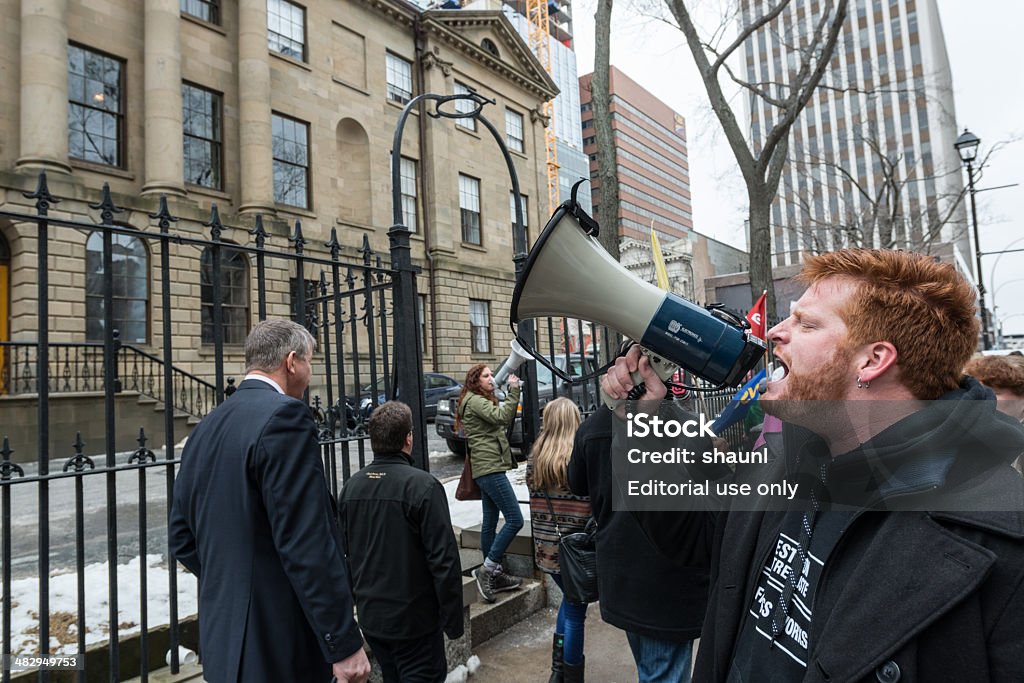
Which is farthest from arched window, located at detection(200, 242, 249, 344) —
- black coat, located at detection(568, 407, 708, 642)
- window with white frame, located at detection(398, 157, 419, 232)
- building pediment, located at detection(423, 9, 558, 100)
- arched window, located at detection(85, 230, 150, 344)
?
black coat, located at detection(568, 407, 708, 642)

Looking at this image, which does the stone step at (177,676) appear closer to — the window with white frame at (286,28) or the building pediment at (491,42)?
the window with white frame at (286,28)

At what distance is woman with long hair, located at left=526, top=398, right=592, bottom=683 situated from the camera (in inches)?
144

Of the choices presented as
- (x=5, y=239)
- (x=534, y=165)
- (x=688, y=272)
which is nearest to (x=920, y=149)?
(x=688, y=272)

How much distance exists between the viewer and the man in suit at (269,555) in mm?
2318

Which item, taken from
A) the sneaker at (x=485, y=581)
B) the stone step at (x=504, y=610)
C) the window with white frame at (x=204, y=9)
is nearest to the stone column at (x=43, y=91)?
the window with white frame at (x=204, y=9)

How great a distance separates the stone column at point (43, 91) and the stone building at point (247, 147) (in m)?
0.03

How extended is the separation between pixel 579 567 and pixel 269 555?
1.71 meters

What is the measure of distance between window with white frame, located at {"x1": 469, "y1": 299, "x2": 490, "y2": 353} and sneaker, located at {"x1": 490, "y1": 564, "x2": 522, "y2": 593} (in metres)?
18.6

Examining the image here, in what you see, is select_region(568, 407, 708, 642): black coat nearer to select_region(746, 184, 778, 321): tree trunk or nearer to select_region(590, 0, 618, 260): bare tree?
select_region(590, 0, 618, 260): bare tree

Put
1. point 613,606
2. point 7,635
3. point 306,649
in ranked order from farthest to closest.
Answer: point 613,606
point 7,635
point 306,649

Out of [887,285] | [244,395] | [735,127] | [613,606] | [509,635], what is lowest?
[509,635]

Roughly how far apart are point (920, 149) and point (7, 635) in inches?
2513

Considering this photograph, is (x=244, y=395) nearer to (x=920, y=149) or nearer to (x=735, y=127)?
(x=735, y=127)

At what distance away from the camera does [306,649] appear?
244cm
